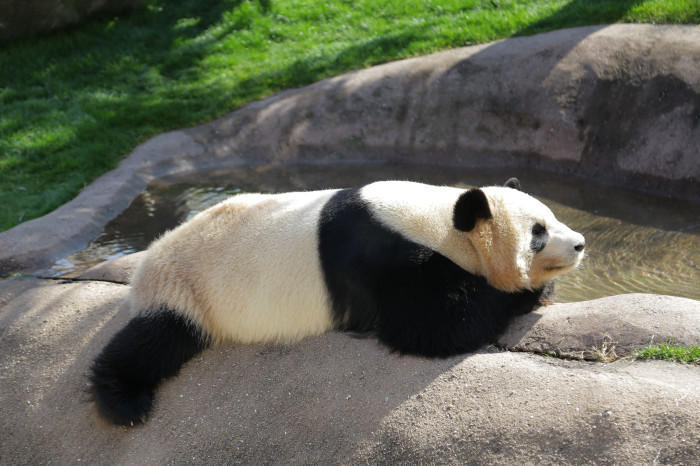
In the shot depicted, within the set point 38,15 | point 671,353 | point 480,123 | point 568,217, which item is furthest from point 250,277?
point 38,15

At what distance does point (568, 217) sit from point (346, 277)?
3242 millimetres

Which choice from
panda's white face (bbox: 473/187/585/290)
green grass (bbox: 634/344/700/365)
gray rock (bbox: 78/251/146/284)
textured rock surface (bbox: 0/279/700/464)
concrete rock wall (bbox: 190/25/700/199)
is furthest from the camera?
concrete rock wall (bbox: 190/25/700/199)

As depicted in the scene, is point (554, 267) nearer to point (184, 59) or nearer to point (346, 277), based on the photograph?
point (346, 277)

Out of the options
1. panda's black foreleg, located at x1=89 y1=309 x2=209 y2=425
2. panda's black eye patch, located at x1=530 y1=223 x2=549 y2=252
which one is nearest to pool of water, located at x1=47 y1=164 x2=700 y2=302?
panda's black eye patch, located at x1=530 y1=223 x2=549 y2=252

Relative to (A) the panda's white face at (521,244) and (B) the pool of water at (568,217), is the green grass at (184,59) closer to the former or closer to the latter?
(B) the pool of water at (568,217)

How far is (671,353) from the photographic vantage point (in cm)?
296

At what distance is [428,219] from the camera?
3.40 metres

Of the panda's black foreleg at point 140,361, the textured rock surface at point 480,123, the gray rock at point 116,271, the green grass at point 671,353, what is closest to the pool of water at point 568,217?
the textured rock surface at point 480,123

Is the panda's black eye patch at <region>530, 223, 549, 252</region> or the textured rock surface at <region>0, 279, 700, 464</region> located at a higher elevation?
the panda's black eye patch at <region>530, 223, 549, 252</region>

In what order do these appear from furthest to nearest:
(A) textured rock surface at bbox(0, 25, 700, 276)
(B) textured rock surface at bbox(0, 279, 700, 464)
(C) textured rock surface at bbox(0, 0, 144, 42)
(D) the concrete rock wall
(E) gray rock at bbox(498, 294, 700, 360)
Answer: (C) textured rock surface at bbox(0, 0, 144, 42)
(D) the concrete rock wall
(A) textured rock surface at bbox(0, 25, 700, 276)
(E) gray rock at bbox(498, 294, 700, 360)
(B) textured rock surface at bbox(0, 279, 700, 464)

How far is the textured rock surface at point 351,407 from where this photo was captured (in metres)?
2.66

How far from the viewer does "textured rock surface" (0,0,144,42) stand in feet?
37.9

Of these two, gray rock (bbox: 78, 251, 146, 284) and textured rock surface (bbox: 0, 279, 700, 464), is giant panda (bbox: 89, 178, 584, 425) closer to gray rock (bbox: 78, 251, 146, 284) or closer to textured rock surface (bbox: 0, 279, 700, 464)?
textured rock surface (bbox: 0, 279, 700, 464)

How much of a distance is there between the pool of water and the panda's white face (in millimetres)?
1134
